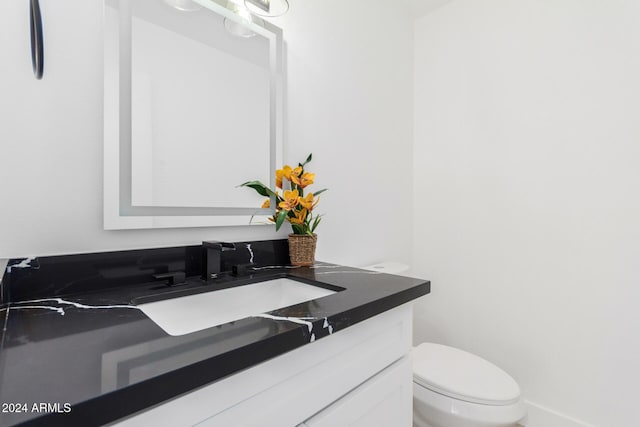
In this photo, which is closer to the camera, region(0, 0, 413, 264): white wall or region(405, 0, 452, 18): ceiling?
region(0, 0, 413, 264): white wall

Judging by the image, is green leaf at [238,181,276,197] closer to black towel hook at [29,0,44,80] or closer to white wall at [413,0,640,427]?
black towel hook at [29,0,44,80]

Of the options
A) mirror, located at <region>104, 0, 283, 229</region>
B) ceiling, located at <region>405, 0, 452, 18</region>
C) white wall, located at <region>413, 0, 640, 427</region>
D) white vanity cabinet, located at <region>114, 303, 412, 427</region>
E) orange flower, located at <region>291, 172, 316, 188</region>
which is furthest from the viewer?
ceiling, located at <region>405, 0, 452, 18</region>

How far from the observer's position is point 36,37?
2.48 feet

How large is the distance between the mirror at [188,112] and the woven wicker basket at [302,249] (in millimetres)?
158

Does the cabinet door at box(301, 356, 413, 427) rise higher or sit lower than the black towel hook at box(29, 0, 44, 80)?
lower

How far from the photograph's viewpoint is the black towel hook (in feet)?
2.47

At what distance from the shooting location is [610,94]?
1.37 m

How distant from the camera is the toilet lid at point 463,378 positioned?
1.13 m

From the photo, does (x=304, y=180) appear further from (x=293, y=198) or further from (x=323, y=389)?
(x=323, y=389)

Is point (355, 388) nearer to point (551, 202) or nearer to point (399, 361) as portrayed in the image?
point (399, 361)

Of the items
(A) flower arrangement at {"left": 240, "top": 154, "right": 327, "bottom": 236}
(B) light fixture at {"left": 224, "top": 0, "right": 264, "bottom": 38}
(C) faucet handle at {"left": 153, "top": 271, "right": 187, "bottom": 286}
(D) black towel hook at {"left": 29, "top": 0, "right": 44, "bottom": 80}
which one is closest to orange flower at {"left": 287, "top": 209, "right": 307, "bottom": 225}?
(A) flower arrangement at {"left": 240, "top": 154, "right": 327, "bottom": 236}

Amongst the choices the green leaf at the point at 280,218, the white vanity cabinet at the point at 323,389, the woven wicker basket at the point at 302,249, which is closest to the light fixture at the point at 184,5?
the green leaf at the point at 280,218

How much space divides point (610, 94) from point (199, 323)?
1.87 m

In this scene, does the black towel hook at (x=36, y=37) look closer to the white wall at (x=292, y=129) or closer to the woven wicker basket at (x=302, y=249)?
the white wall at (x=292, y=129)
